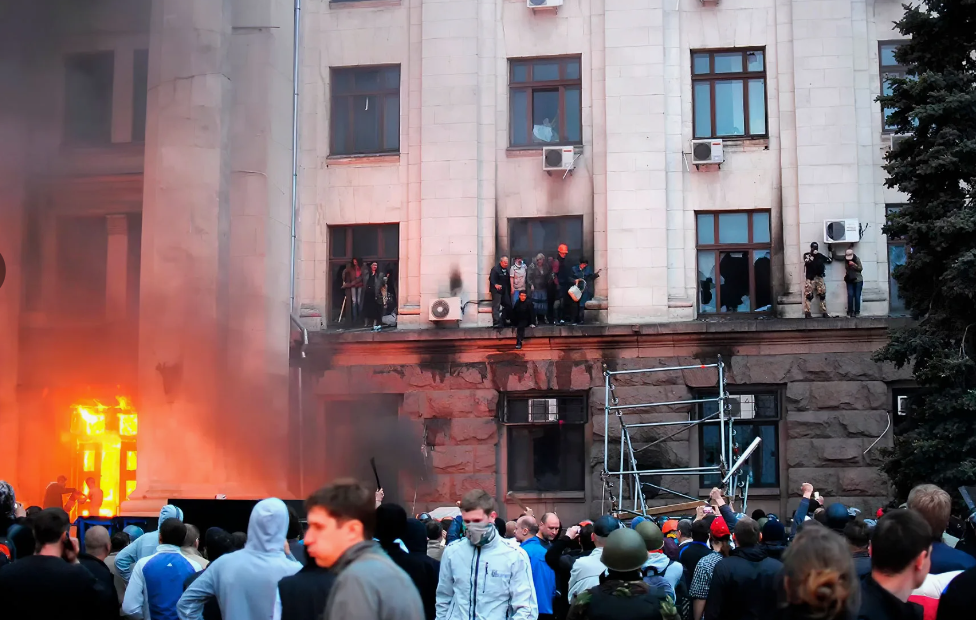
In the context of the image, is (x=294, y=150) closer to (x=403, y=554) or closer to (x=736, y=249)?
(x=736, y=249)

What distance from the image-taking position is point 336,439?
24516 mm

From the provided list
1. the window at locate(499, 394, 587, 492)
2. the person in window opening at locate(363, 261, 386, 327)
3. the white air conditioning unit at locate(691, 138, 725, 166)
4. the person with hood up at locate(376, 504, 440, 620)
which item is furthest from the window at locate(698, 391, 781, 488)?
the person with hood up at locate(376, 504, 440, 620)

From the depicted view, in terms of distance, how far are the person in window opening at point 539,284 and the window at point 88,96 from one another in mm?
9264

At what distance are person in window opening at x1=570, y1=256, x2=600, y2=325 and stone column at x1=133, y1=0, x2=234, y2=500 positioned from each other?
→ 262 inches

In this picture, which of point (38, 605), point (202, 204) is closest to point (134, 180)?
point (202, 204)

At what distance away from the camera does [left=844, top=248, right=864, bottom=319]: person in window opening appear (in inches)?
887

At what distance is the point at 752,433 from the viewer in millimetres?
23172

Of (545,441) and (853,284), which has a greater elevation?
(853,284)

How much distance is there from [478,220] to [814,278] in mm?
6453

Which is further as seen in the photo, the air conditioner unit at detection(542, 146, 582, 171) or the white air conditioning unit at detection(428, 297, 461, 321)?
the air conditioner unit at detection(542, 146, 582, 171)

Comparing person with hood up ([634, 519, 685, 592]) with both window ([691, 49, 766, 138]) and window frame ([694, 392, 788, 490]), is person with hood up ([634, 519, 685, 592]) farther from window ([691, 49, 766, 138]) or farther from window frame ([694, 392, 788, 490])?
window ([691, 49, 766, 138])

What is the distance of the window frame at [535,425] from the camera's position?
23.5 meters

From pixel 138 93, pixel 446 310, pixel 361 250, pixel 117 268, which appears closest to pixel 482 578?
pixel 446 310

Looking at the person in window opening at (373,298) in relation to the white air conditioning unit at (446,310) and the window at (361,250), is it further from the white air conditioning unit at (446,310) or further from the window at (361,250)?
the white air conditioning unit at (446,310)
